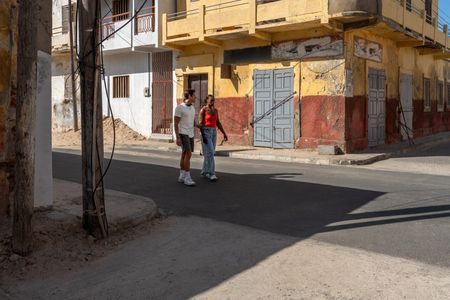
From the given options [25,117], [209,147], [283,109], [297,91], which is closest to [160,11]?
[283,109]

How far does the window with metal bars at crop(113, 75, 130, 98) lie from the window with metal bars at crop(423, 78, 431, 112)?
13.8 m

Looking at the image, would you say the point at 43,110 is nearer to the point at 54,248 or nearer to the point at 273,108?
the point at 54,248

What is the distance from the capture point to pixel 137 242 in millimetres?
5762

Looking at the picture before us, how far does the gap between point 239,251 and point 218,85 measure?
14.8 metres

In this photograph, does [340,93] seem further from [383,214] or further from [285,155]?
[383,214]

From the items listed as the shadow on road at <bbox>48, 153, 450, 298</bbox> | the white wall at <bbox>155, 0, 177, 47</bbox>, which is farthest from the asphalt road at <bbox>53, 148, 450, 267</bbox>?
the white wall at <bbox>155, 0, 177, 47</bbox>

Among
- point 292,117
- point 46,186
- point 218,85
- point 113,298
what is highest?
point 218,85

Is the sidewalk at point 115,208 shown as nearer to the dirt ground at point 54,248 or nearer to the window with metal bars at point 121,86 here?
the dirt ground at point 54,248

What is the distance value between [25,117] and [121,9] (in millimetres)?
20542

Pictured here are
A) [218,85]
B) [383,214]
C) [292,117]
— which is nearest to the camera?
[383,214]

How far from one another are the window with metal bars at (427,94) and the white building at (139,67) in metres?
11.5

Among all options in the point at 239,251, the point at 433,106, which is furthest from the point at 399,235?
the point at 433,106

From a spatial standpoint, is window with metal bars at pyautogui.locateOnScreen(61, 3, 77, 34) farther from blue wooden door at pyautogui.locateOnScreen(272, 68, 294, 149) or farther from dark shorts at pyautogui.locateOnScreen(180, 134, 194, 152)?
dark shorts at pyautogui.locateOnScreen(180, 134, 194, 152)

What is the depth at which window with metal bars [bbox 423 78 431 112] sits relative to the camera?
23375 mm
